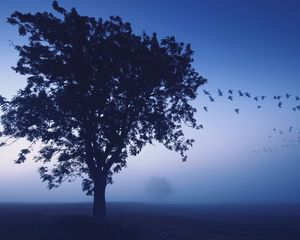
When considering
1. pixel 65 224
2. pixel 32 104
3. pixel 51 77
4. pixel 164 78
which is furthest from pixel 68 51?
pixel 65 224

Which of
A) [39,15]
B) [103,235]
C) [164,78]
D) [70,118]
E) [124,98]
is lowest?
[103,235]

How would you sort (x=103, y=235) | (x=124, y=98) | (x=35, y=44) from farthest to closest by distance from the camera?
(x=124, y=98)
(x=35, y=44)
(x=103, y=235)

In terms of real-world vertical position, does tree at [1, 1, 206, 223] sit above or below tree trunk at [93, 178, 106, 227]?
above

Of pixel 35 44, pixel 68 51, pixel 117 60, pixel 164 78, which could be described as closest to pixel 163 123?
pixel 164 78

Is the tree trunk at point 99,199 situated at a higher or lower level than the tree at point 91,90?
lower

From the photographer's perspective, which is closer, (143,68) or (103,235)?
(103,235)

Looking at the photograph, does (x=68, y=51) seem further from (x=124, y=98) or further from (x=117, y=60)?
(x=124, y=98)

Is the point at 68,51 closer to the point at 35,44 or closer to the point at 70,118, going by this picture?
the point at 35,44

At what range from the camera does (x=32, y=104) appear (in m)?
25.0

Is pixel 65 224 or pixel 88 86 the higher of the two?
pixel 88 86

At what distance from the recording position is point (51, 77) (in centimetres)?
2567

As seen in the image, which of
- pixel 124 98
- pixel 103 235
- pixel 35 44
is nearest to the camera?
pixel 103 235

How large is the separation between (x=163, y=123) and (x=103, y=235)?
34.8ft

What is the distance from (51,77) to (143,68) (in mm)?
7392
